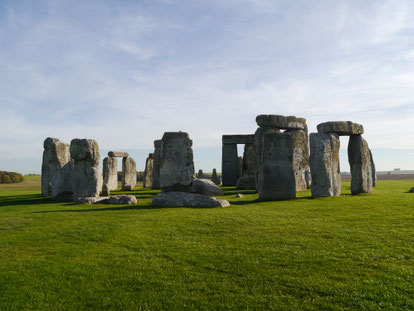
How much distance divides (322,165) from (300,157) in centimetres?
597

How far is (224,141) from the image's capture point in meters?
23.7

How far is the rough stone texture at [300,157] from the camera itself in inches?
695

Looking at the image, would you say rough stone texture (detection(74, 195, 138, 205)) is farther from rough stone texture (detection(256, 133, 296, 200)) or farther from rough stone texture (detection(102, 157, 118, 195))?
rough stone texture (detection(102, 157, 118, 195))

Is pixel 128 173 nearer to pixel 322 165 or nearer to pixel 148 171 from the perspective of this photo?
pixel 148 171

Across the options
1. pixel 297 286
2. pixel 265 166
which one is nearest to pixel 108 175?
pixel 265 166

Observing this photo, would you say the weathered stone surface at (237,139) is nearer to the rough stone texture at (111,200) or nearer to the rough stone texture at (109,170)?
the rough stone texture at (109,170)

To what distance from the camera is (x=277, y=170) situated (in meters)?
12.1

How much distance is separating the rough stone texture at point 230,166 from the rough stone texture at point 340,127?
398 inches

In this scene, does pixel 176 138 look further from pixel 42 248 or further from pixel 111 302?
pixel 111 302

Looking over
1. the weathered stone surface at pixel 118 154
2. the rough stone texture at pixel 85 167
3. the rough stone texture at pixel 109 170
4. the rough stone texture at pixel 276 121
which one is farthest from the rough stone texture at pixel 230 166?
the rough stone texture at pixel 85 167

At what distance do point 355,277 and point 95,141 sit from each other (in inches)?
431

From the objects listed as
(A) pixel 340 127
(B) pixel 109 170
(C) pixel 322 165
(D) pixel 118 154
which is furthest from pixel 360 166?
(D) pixel 118 154

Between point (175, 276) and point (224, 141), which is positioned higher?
point (224, 141)

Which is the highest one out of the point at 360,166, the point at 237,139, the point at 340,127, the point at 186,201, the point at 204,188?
the point at 237,139
